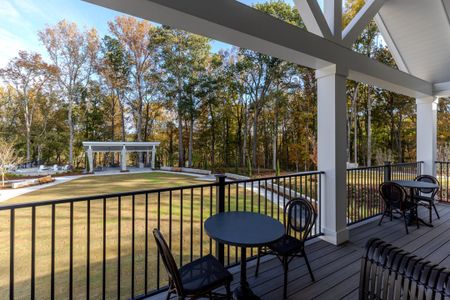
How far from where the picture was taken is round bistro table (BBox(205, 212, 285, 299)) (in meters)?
1.67

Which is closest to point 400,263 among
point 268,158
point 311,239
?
point 311,239

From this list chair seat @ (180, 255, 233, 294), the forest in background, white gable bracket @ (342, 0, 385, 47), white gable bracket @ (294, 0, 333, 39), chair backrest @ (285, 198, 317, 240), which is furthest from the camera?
the forest in background

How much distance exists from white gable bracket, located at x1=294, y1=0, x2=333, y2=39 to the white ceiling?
2375 mm

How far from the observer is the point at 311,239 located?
3.25 m

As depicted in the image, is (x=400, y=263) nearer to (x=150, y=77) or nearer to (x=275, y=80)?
(x=275, y=80)

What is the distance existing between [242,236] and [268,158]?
17.6 metres

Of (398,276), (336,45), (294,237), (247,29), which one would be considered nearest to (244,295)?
(294,237)

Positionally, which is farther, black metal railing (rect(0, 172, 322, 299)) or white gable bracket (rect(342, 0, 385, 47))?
white gable bracket (rect(342, 0, 385, 47))

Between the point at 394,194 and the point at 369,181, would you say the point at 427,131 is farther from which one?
the point at 394,194

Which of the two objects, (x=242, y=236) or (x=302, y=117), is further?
(x=302, y=117)

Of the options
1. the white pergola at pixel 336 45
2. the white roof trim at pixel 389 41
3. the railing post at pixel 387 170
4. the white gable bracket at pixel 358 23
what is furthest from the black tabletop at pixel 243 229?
the white roof trim at pixel 389 41

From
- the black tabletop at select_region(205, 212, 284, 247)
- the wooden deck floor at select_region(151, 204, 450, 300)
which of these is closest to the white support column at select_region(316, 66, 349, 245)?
the wooden deck floor at select_region(151, 204, 450, 300)

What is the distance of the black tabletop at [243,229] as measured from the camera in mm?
1663

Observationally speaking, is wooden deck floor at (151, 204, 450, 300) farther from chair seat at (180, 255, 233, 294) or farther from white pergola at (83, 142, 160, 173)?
white pergola at (83, 142, 160, 173)
